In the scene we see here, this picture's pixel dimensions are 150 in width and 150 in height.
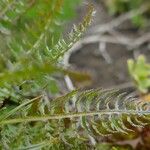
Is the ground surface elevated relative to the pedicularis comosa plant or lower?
elevated

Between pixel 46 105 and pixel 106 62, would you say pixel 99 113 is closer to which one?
pixel 46 105

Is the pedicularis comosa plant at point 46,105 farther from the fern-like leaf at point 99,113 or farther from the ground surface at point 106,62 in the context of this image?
the ground surface at point 106,62

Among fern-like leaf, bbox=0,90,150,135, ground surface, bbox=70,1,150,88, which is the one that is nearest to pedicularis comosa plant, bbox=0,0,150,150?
fern-like leaf, bbox=0,90,150,135

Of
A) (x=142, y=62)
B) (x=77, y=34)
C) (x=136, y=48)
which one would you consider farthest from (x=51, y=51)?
(x=136, y=48)

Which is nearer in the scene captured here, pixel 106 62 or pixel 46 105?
pixel 46 105

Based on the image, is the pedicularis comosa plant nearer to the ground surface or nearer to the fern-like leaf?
the fern-like leaf

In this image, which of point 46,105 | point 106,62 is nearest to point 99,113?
point 46,105

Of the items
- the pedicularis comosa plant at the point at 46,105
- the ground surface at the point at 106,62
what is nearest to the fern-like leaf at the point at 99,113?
the pedicularis comosa plant at the point at 46,105

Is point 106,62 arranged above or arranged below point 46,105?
above

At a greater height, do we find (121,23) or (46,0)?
(121,23)

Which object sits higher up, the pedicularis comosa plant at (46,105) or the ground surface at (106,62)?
the ground surface at (106,62)

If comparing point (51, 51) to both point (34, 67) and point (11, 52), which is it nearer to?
point (11, 52)
